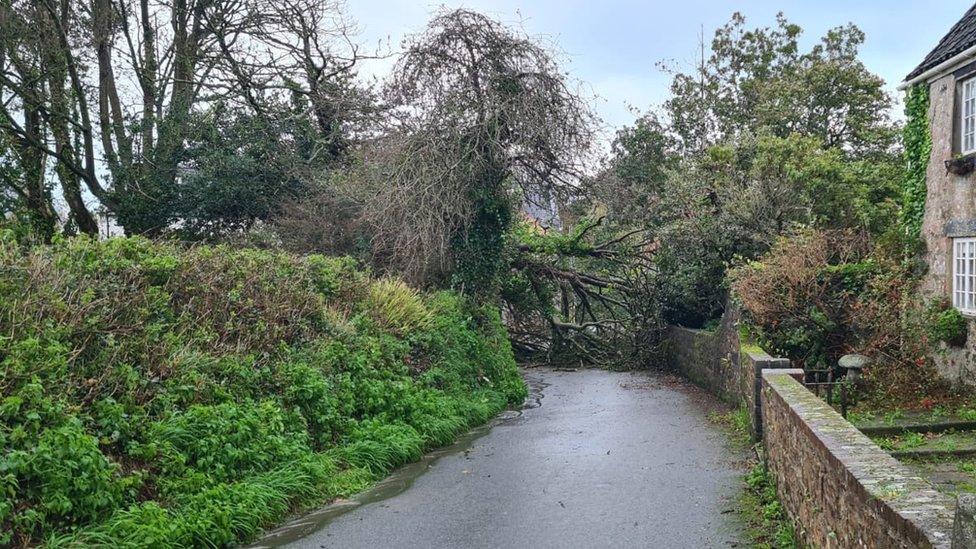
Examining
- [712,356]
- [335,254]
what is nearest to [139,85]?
[335,254]

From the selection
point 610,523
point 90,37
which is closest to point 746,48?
Answer: point 90,37

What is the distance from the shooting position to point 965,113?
1343 cm

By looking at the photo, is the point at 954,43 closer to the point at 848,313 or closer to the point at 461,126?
the point at 848,313

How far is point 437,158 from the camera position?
18.1m

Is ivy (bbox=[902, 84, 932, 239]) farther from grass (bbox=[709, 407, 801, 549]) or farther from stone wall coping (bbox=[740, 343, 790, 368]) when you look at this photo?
grass (bbox=[709, 407, 801, 549])

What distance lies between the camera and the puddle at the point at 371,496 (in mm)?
7583

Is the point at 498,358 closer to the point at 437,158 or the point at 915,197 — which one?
the point at 437,158

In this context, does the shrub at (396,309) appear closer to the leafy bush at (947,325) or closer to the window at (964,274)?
the leafy bush at (947,325)

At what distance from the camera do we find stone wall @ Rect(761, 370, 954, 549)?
3.77 m

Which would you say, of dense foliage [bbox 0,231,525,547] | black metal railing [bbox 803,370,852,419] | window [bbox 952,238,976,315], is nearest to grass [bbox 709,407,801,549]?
black metal railing [bbox 803,370,852,419]

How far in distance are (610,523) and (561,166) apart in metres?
12.5

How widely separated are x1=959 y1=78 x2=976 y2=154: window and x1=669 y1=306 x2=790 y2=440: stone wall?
4.84 meters

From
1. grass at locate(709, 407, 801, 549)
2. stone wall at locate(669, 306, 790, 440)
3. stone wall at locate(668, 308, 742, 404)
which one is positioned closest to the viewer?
grass at locate(709, 407, 801, 549)

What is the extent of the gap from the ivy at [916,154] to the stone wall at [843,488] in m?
8.04
